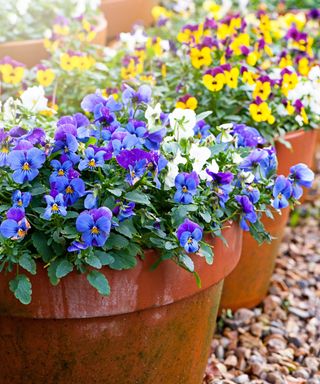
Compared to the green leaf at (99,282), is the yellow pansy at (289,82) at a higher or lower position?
higher

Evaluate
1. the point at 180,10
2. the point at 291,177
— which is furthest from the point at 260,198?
the point at 180,10

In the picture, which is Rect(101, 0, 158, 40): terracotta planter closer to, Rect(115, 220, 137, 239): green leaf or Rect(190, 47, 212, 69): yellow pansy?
Rect(190, 47, 212, 69): yellow pansy

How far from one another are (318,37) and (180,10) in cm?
103

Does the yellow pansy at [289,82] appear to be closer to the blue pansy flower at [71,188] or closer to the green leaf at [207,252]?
the green leaf at [207,252]

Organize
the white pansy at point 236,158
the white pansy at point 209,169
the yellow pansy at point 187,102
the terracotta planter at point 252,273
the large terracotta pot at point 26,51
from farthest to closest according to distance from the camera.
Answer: the large terracotta pot at point 26,51 → the terracotta planter at point 252,273 → the yellow pansy at point 187,102 → the white pansy at point 236,158 → the white pansy at point 209,169

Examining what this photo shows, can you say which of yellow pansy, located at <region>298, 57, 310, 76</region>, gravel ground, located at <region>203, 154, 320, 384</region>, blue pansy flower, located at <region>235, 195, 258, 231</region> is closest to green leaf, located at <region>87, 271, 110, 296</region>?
blue pansy flower, located at <region>235, 195, 258, 231</region>

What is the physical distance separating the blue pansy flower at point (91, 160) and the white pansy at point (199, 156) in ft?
0.68

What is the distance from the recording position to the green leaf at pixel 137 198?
1.61 metres

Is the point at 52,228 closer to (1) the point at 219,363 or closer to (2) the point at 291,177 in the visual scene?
(2) the point at 291,177

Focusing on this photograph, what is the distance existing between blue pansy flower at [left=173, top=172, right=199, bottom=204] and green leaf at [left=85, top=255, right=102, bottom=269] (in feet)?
0.72

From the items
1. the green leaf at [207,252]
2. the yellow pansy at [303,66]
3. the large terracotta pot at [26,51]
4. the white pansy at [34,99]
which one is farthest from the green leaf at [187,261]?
the large terracotta pot at [26,51]

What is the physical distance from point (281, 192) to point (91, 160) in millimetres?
Answer: 445

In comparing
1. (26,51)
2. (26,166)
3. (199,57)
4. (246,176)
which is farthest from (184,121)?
(26,51)

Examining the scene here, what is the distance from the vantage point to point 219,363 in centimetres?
239
